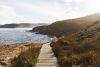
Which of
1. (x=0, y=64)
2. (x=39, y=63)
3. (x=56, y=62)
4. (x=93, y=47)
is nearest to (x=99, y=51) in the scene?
(x=93, y=47)

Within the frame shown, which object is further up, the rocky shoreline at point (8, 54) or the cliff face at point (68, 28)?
the rocky shoreline at point (8, 54)

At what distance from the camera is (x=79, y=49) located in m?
23.7

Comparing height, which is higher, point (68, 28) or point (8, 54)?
point (8, 54)

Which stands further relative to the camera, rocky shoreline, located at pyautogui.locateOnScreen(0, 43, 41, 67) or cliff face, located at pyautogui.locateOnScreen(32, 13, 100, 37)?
cliff face, located at pyautogui.locateOnScreen(32, 13, 100, 37)

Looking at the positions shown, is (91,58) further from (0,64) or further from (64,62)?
(0,64)

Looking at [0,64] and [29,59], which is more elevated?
[29,59]

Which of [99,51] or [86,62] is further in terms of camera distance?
[99,51]

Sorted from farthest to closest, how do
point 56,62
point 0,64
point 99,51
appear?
point 0,64 < point 99,51 < point 56,62

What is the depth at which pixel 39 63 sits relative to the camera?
19625mm

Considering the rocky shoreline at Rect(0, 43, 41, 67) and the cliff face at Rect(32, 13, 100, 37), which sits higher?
the rocky shoreline at Rect(0, 43, 41, 67)

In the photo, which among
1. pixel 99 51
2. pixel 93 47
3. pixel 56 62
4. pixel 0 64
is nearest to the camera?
pixel 56 62

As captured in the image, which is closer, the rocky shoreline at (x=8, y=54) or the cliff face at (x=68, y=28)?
the rocky shoreline at (x=8, y=54)

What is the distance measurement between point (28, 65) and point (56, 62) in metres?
2.76

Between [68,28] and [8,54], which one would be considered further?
[68,28]
